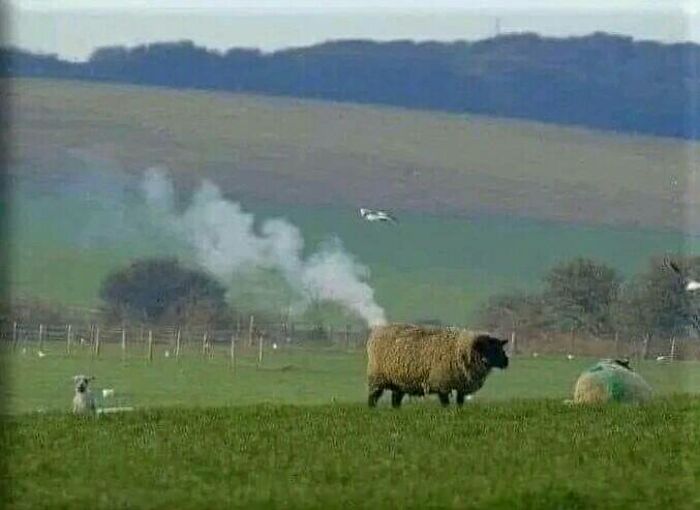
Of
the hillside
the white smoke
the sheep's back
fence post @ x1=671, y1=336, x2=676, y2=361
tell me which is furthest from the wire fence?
fence post @ x1=671, y1=336, x2=676, y2=361

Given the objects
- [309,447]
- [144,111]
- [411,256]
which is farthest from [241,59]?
[309,447]

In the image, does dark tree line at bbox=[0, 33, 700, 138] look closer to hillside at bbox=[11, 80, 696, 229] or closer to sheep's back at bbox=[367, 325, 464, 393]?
hillside at bbox=[11, 80, 696, 229]

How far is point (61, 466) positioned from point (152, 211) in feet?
7.90

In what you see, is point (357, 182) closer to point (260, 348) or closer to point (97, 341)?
point (260, 348)

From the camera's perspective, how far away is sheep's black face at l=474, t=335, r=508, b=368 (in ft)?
46.4

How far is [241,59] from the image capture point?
1238 centimetres

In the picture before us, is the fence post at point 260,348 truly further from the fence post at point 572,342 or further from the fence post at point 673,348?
the fence post at point 673,348

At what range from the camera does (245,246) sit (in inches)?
509

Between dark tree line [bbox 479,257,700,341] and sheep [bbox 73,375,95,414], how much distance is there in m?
3.27

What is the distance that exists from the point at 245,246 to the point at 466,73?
2.16 metres

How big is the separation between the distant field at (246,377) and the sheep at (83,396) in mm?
68

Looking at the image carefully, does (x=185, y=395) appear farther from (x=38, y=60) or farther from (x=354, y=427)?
(x=38, y=60)

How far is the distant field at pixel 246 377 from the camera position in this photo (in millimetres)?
13258

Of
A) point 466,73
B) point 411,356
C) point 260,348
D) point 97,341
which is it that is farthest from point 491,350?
point 97,341
